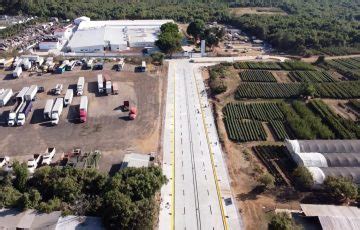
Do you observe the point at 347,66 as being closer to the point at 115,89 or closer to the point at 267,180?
the point at 267,180

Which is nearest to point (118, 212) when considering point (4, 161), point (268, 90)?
point (4, 161)

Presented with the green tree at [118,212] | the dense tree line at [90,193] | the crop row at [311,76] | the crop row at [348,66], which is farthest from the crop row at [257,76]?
the green tree at [118,212]

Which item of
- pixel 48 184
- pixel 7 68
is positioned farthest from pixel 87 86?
pixel 48 184

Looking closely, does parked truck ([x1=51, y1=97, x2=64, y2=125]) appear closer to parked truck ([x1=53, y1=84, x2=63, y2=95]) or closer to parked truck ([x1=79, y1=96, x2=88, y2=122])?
parked truck ([x1=79, y1=96, x2=88, y2=122])

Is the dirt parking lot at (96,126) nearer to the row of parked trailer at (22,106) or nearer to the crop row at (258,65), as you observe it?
the row of parked trailer at (22,106)

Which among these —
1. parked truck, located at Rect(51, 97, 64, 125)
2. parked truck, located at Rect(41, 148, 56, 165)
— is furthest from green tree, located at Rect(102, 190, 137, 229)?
parked truck, located at Rect(51, 97, 64, 125)

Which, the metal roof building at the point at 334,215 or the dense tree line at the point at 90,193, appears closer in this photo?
the dense tree line at the point at 90,193
